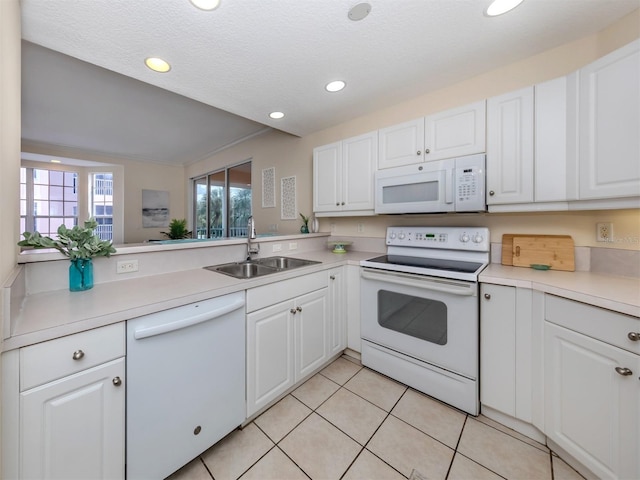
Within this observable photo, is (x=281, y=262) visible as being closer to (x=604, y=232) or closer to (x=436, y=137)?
(x=436, y=137)

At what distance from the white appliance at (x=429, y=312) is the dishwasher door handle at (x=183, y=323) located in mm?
1091

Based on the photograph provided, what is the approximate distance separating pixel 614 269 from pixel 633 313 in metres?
0.72

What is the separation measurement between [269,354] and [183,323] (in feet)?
2.03

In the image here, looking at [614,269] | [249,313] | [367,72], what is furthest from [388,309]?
[367,72]

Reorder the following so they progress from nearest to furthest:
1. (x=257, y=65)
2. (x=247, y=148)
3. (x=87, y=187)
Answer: (x=257, y=65) → (x=247, y=148) → (x=87, y=187)

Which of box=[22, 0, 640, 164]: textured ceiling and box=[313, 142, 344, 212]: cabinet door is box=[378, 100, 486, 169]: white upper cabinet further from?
box=[313, 142, 344, 212]: cabinet door

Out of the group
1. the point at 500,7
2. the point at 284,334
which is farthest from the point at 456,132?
the point at 284,334

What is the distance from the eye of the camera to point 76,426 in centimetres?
88

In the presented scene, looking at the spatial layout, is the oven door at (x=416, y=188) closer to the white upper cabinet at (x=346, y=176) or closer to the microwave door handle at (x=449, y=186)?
the microwave door handle at (x=449, y=186)

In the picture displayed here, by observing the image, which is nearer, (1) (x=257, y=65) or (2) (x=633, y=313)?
(2) (x=633, y=313)

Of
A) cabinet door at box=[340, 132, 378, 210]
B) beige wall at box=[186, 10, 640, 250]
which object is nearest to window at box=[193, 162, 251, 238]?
beige wall at box=[186, 10, 640, 250]

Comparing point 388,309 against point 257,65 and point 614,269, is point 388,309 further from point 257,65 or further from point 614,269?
point 257,65

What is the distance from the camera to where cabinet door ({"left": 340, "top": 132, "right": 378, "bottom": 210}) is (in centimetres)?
223

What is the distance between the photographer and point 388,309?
188 centimetres
